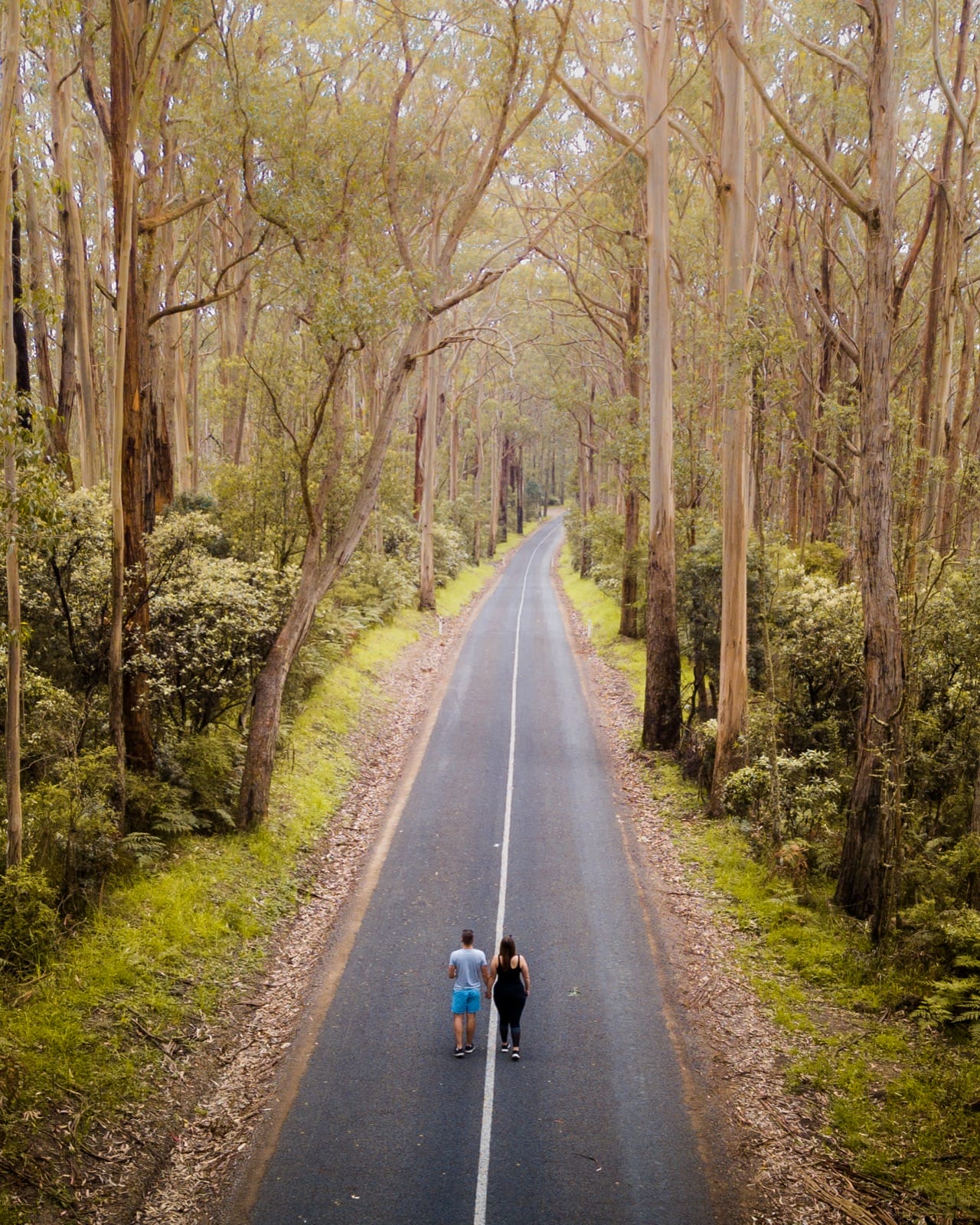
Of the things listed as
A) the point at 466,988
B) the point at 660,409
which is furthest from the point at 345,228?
the point at 466,988

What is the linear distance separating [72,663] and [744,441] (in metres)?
10.6

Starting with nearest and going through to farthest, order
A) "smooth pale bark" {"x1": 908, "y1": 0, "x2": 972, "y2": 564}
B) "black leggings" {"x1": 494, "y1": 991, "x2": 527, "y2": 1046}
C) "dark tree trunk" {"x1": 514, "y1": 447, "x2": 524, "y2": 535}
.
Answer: "black leggings" {"x1": 494, "y1": 991, "x2": 527, "y2": 1046} → "smooth pale bark" {"x1": 908, "y1": 0, "x2": 972, "y2": 564} → "dark tree trunk" {"x1": 514, "y1": 447, "x2": 524, "y2": 535}

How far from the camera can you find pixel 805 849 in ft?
42.3

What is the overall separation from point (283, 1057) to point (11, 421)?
A: 21.5 ft

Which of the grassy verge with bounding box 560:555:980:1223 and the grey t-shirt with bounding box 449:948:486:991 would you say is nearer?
the grassy verge with bounding box 560:555:980:1223

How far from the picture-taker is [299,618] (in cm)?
1411

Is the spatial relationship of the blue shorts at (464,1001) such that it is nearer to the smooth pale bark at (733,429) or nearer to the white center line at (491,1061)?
the white center line at (491,1061)

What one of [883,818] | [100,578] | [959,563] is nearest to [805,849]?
[883,818]

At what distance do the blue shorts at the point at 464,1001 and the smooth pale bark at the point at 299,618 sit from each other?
5.53 metres

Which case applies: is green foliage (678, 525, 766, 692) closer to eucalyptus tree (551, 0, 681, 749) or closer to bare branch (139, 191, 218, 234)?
eucalyptus tree (551, 0, 681, 749)

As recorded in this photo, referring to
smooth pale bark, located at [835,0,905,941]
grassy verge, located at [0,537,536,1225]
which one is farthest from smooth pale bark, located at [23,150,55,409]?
smooth pale bark, located at [835,0,905,941]

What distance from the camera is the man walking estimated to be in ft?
30.0

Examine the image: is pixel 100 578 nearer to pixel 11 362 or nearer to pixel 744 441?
pixel 11 362

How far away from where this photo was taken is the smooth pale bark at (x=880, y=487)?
10445mm
